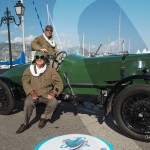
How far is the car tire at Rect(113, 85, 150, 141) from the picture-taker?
4.31 m

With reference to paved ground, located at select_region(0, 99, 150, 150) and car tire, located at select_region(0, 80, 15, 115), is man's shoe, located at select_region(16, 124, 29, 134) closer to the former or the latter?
paved ground, located at select_region(0, 99, 150, 150)

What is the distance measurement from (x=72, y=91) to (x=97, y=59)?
80cm

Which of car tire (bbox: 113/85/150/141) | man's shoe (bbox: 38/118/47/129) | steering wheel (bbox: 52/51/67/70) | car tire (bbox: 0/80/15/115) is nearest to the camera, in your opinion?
car tire (bbox: 113/85/150/141)

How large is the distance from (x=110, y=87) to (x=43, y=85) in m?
1.26

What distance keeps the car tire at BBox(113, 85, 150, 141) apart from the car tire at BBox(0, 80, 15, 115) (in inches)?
94.6

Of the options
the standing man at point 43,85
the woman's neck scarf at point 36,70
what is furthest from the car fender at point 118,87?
the woman's neck scarf at point 36,70

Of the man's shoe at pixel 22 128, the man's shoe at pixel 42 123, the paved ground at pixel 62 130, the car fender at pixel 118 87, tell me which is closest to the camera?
the paved ground at pixel 62 130

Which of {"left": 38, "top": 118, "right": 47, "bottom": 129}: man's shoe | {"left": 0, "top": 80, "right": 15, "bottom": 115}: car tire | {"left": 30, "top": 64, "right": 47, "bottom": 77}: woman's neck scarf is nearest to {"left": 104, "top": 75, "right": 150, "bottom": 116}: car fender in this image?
{"left": 38, "top": 118, "right": 47, "bottom": 129}: man's shoe

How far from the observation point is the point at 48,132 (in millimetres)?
4820

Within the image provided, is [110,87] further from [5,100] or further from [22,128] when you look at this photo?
[5,100]

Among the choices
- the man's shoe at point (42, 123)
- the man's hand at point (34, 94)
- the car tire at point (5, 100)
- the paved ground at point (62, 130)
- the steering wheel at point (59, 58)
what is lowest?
the paved ground at point (62, 130)

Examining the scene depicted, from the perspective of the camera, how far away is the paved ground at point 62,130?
420cm

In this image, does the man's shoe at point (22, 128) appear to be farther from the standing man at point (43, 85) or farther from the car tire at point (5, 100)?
the car tire at point (5, 100)

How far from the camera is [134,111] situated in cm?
441
